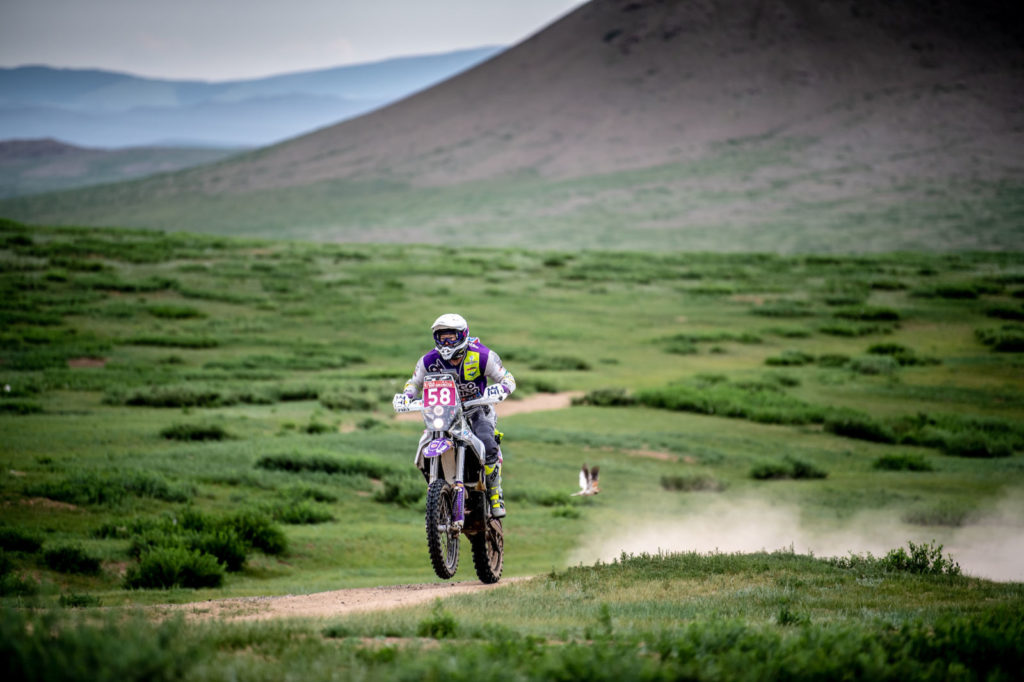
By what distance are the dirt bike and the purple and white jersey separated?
0.15 m

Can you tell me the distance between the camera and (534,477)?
802 inches

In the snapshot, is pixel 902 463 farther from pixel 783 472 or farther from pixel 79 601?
pixel 79 601

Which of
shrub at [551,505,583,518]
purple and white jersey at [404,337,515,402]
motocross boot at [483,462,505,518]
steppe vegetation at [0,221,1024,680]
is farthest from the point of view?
shrub at [551,505,583,518]

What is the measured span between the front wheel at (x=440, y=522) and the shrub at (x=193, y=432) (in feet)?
40.3

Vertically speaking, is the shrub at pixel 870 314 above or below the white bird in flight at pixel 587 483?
above

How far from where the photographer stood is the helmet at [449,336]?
35.2 feet

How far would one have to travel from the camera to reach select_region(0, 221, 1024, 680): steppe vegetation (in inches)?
265

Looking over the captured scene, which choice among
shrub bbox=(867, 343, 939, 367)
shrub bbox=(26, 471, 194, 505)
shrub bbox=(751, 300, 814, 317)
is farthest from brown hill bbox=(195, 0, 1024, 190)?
shrub bbox=(26, 471, 194, 505)

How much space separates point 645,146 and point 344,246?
95.4 m

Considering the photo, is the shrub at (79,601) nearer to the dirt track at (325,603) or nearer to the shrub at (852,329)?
the dirt track at (325,603)

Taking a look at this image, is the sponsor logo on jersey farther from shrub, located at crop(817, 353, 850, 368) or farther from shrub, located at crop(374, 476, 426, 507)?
shrub, located at crop(817, 353, 850, 368)

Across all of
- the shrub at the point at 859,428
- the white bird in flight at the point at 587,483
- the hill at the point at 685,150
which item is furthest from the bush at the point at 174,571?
the hill at the point at 685,150

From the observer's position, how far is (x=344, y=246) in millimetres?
72938

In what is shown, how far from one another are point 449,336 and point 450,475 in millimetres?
1478
